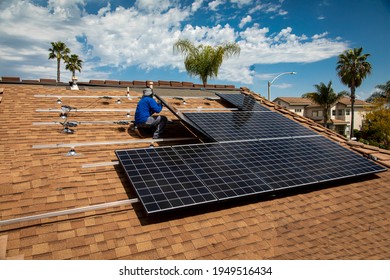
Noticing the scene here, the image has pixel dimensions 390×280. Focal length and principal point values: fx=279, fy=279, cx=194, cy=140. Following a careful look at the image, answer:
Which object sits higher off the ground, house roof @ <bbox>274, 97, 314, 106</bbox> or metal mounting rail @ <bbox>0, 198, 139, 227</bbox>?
house roof @ <bbox>274, 97, 314, 106</bbox>

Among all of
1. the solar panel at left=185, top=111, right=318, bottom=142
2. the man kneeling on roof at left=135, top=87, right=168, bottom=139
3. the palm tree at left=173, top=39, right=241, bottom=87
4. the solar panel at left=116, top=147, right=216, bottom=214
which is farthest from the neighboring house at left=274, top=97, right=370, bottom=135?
the solar panel at left=116, top=147, right=216, bottom=214

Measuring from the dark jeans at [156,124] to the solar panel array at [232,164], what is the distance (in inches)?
43.2

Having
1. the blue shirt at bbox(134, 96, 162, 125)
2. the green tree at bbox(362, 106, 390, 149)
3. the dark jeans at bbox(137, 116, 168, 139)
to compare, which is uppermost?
the blue shirt at bbox(134, 96, 162, 125)

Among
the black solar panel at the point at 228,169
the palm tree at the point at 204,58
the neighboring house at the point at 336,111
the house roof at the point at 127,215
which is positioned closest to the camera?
the house roof at the point at 127,215

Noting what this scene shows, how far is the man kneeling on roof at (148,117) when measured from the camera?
382 inches

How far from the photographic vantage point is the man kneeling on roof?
9703 mm

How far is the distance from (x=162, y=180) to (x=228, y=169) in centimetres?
196

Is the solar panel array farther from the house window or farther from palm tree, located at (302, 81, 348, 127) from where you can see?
Answer: the house window

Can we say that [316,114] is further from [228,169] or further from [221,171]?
[221,171]

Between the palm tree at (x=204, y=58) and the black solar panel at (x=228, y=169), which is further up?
the palm tree at (x=204, y=58)

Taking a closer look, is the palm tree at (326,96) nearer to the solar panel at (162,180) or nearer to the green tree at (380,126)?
the green tree at (380,126)

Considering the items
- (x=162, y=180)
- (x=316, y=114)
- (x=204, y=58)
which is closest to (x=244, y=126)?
(x=162, y=180)

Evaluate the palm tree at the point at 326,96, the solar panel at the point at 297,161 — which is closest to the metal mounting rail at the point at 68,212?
the solar panel at the point at 297,161

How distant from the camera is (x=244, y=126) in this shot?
1098 centimetres
